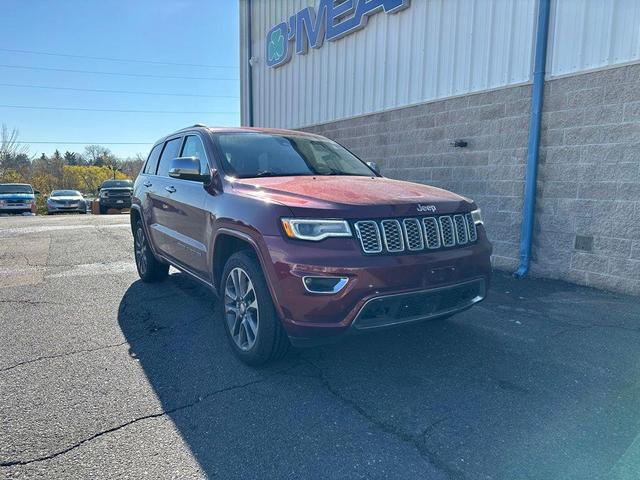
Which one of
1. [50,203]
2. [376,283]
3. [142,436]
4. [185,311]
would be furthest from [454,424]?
[50,203]

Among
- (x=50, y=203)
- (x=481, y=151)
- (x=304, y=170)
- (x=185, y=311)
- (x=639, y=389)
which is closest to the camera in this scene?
(x=639, y=389)

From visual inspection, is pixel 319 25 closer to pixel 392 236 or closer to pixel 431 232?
pixel 431 232

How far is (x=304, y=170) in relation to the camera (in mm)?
3984

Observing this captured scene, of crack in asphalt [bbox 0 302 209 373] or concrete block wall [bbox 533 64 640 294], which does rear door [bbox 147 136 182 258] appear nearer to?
crack in asphalt [bbox 0 302 209 373]

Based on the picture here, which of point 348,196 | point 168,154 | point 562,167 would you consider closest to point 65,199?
point 168,154

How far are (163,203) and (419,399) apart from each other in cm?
347

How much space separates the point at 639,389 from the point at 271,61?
1155cm

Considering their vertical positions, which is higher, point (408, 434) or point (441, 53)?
point (441, 53)

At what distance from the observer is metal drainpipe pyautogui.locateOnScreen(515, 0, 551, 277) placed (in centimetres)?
561

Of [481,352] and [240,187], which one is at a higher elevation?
[240,187]

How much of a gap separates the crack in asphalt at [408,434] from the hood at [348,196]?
1153mm

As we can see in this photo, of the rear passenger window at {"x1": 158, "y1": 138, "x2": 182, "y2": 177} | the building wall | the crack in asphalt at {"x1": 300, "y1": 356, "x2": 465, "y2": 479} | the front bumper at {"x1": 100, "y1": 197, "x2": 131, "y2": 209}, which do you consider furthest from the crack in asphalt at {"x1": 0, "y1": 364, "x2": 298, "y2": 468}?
the front bumper at {"x1": 100, "y1": 197, "x2": 131, "y2": 209}

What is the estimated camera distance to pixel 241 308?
3.30 meters

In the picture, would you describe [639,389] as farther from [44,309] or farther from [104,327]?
[44,309]
